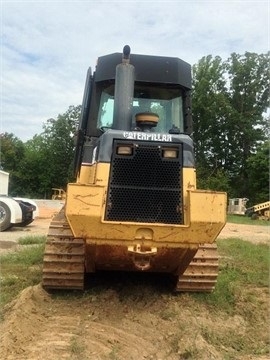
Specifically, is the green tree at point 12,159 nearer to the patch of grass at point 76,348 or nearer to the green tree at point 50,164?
the green tree at point 50,164

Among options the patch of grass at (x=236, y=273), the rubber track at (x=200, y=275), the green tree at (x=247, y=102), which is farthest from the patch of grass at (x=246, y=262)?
the green tree at (x=247, y=102)

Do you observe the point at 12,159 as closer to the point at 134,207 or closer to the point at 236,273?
the point at 236,273

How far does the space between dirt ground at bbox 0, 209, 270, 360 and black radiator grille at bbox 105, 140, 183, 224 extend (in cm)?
118

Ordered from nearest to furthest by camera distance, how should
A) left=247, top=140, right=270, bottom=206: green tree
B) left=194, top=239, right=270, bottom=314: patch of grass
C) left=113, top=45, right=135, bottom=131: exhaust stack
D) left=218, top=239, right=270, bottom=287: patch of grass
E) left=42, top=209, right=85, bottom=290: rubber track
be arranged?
left=113, top=45, right=135, bottom=131: exhaust stack
left=42, top=209, right=85, bottom=290: rubber track
left=194, top=239, right=270, bottom=314: patch of grass
left=218, top=239, right=270, bottom=287: patch of grass
left=247, top=140, right=270, bottom=206: green tree

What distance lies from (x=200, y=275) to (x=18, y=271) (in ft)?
10.2

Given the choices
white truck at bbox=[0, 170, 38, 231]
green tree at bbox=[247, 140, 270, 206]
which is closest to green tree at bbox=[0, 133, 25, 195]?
green tree at bbox=[247, 140, 270, 206]

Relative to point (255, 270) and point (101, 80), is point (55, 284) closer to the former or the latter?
point (101, 80)

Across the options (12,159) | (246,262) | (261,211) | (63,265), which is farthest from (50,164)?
(63,265)

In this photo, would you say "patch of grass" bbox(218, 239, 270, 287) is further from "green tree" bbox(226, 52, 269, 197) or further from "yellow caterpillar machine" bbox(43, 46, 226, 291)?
"green tree" bbox(226, 52, 269, 197)

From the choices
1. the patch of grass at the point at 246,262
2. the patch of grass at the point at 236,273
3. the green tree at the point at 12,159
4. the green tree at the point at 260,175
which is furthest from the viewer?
the green tree at the point at 12,159

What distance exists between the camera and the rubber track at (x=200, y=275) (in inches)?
248

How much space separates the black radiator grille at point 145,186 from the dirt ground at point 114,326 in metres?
1.18

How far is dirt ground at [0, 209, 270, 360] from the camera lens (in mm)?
4652

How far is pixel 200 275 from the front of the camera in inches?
249
